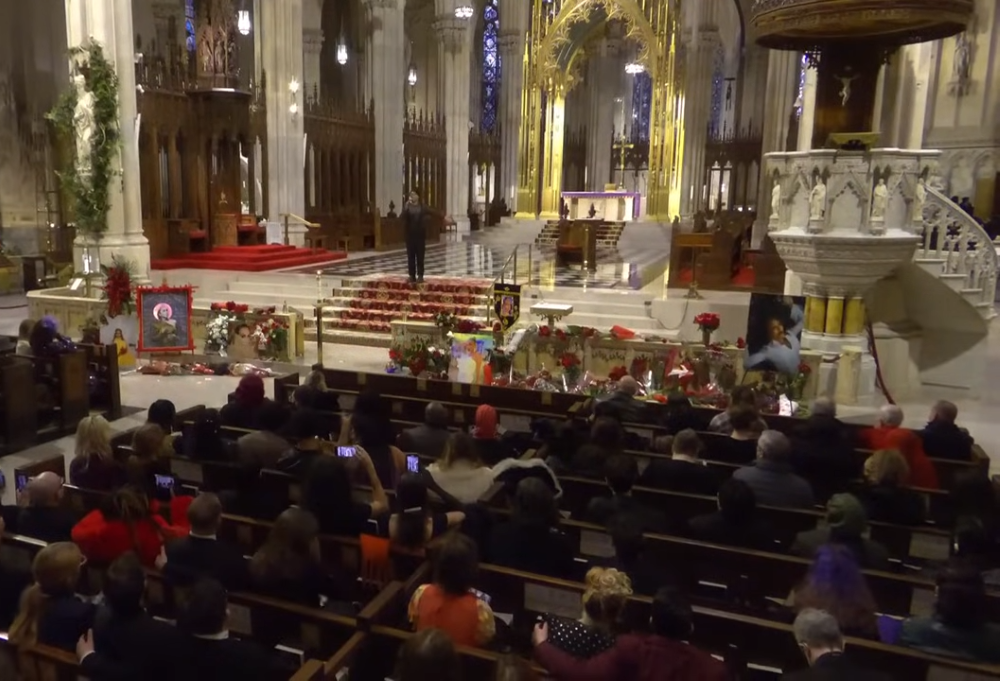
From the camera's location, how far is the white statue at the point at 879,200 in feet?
29.8

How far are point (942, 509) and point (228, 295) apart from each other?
12.2m

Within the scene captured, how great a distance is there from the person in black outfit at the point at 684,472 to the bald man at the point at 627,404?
1.28 metres

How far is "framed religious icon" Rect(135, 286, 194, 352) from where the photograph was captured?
34.1ft

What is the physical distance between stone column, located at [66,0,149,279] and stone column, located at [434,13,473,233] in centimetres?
1240

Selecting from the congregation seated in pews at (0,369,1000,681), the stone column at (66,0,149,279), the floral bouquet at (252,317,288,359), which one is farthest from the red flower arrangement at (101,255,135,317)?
the congregation seated in pews at (0,369,1000,681)

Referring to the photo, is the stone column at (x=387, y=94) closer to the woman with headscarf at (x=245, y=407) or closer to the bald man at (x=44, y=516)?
the woman with headscarf at (x=245, y=407)

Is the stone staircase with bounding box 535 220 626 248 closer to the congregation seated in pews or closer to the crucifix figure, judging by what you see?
the crucifix figure

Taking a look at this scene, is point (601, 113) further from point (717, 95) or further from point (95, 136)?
point (95, 136)

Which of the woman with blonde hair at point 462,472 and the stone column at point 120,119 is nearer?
the woman with blonde hair at point 462,472

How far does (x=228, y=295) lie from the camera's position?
14352 millimetres

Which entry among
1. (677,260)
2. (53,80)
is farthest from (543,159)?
(53,80)

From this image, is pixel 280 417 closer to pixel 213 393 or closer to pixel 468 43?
pixel 213 393

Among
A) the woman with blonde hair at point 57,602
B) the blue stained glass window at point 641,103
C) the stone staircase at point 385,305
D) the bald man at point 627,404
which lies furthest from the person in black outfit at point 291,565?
the blue stained glass window at point 641,103

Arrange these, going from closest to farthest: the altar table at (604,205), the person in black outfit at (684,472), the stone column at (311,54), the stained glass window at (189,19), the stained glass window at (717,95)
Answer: the person in black outfit at (684,472) → the stained glass window at (189,19) → the altar table at (604,205) → the stone column at (311,54) → the stained glass window at (717,95)
